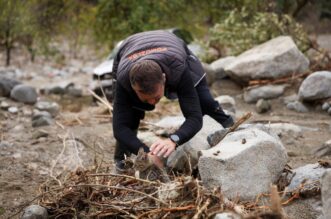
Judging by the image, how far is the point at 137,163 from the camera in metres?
3.35

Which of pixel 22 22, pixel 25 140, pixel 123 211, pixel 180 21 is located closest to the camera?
pixel 123 211

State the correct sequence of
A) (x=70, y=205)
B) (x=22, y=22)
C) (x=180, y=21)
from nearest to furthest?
(x=70, y=205)
(x=180, y=21)
(x=22, y=22)

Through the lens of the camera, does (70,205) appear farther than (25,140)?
No

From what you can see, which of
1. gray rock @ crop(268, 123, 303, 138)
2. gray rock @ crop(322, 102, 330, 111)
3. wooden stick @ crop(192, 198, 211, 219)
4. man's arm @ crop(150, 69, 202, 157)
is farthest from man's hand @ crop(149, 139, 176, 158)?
gray rock @ crop(322, 102, 330, 111)

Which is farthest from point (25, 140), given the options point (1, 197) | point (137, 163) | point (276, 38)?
point (276, 38)

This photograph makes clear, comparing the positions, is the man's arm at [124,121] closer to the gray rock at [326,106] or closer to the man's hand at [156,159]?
Answer: the man's hand at [156,159]

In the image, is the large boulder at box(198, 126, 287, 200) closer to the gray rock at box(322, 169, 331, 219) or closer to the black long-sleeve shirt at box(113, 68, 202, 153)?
the black long-sleeve shirt at box(113, 68, 202, 153)

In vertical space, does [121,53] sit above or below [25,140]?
above

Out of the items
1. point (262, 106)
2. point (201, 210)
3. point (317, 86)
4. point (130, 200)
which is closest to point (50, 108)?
point (262, 106)

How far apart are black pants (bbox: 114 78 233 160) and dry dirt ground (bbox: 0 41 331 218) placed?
17cm

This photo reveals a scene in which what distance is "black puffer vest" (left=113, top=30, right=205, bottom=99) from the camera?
339cm

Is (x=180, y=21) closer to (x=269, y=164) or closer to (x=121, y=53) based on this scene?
(x=121, y=53)

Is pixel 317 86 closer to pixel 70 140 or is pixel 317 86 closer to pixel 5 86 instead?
pixel 70 140

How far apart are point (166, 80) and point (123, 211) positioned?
34.3 inches
